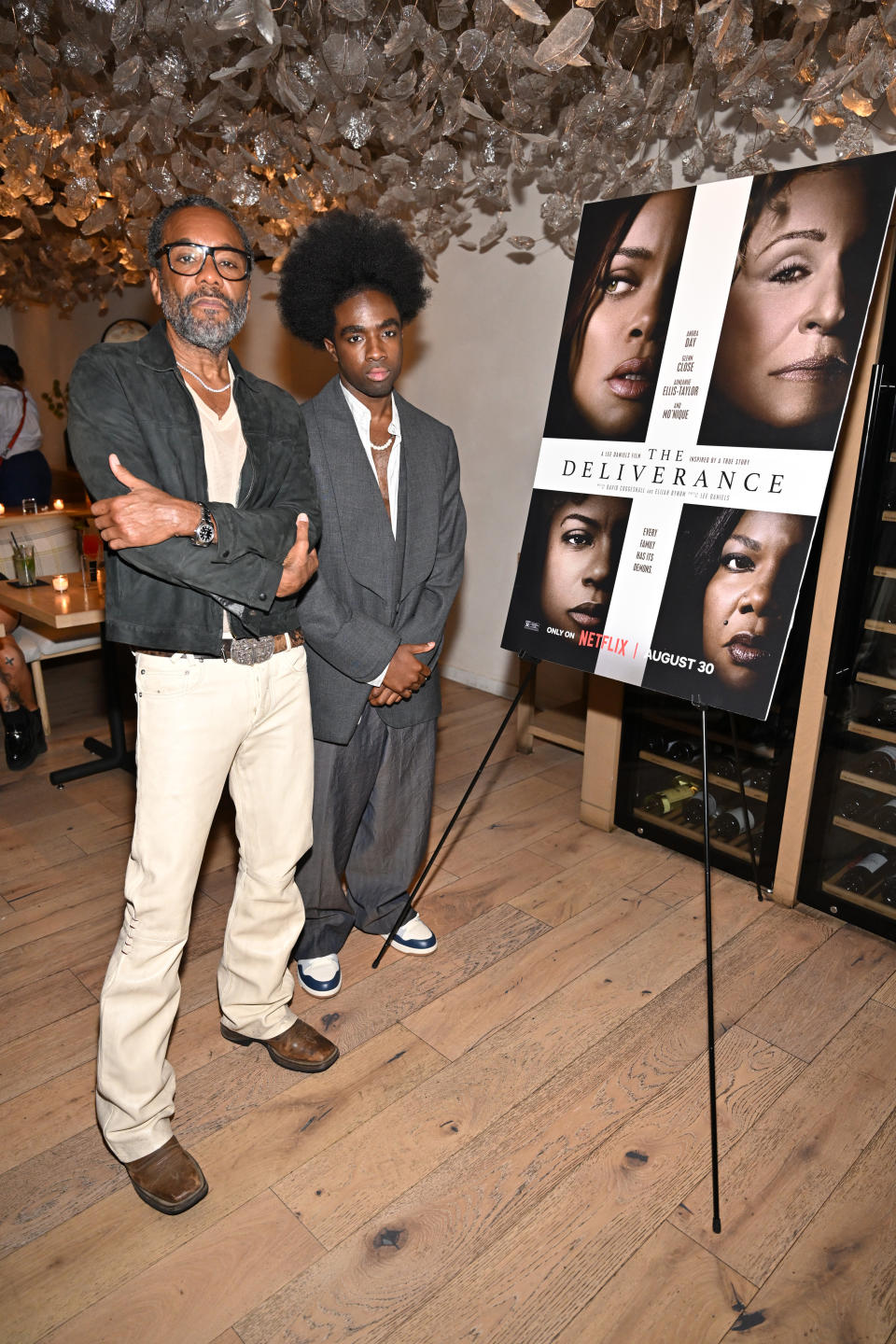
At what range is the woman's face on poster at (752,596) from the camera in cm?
174

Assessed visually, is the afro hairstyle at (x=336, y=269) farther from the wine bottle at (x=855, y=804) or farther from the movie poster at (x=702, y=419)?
the wine bottle at (x=855, y=804)

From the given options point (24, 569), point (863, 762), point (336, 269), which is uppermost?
point (336, 269)

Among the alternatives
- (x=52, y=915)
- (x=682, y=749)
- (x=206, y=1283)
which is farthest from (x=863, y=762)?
(x=52, y=915)

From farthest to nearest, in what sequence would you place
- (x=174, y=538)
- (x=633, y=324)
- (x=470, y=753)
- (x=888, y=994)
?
(x=470, y=753)
(x=888, y=994)
(x=633, y=324)
(x=174, y=538)

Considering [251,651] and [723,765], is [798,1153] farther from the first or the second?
[251,651]

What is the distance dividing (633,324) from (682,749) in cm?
150

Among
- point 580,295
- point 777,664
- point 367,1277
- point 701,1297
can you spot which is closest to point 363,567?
point 580,295

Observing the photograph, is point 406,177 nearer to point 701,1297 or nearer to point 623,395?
point 623,395

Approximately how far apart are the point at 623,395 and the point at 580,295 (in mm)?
300

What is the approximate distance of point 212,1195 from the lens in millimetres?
1683

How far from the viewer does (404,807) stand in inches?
93.8

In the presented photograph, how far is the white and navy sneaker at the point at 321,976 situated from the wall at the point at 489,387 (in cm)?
233

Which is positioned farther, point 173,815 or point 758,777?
point 758,777

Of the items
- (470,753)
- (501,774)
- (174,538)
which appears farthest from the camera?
(470,753)
